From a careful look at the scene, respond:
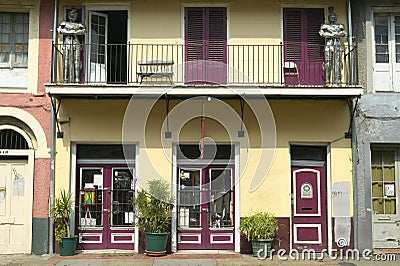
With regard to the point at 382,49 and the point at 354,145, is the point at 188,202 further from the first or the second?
the point at 382,49

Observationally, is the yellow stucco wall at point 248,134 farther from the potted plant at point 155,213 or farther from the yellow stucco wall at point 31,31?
the yellow stucco wall at point 31,31

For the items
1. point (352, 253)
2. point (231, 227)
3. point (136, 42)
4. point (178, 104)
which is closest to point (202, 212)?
point (231, 227)

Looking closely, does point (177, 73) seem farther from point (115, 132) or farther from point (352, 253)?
point (352, 253)

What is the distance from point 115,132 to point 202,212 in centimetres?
302

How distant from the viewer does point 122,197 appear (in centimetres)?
1364

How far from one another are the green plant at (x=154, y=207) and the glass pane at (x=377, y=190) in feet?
17.2

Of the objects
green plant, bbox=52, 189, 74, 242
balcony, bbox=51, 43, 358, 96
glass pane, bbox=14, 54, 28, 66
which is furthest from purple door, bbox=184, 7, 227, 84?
green plant, bbox=52, 189, 74, 242

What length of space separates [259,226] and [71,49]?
→ 637cm

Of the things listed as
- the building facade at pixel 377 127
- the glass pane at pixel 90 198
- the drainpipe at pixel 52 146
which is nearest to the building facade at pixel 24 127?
the drainpipe at pixel 52 146

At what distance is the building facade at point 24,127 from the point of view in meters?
13.2

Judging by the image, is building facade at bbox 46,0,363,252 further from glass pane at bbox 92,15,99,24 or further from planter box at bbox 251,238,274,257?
planter box at bbox 251,238,274,257

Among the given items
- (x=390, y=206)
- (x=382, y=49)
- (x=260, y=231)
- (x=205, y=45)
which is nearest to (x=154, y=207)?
(x=260, y=231)

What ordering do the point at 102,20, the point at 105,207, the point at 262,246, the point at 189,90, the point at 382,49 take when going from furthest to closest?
the point at 102,20 → the point at 382,49 → the point at 105,207 → the point at 262,246 → the point at 189,90

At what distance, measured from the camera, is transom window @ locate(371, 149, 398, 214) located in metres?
13.7
